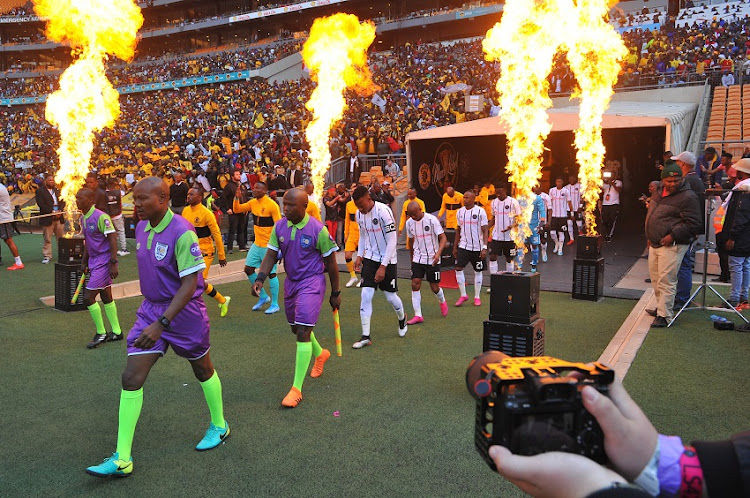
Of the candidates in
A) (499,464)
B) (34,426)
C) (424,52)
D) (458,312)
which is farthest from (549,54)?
(424,52)

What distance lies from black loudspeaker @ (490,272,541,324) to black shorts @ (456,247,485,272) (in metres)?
4.00

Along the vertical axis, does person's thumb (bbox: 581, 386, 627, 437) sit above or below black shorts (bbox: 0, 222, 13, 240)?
above

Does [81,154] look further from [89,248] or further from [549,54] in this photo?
[549,54]

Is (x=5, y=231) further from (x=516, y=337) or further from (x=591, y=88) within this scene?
(x=591, y=88)

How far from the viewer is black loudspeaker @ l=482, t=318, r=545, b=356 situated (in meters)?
5.11

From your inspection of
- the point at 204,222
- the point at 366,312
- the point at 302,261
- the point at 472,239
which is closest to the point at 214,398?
the point at 302,261

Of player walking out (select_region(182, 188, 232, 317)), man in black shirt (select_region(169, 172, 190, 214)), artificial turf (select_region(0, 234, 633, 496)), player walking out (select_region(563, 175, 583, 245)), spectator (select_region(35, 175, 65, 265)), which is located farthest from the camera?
player walking out (select_region(563, 175, 583, 245))

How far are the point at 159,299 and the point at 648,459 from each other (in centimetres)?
347

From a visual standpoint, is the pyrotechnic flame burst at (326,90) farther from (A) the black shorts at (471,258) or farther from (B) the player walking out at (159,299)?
(B) the player walking out at (159,299)

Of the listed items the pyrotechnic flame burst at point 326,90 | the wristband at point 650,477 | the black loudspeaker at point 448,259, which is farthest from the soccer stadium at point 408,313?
the black loudspeaker at point 448,259

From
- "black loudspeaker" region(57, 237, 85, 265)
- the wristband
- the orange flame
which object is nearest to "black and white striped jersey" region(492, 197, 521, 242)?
the orange flame

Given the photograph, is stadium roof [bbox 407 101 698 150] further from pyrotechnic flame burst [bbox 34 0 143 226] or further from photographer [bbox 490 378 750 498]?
photographer [bbox 490 378 750 498]

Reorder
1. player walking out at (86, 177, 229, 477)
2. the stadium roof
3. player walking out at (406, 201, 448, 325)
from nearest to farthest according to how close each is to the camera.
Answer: player walking out at (86, 177, 229, 477) → player walking out at (406, 201, 448, 325) → the stadium roof

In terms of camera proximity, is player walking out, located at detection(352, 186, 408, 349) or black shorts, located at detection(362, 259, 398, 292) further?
black shorts, located at detection(362, 259, 398, 292)
